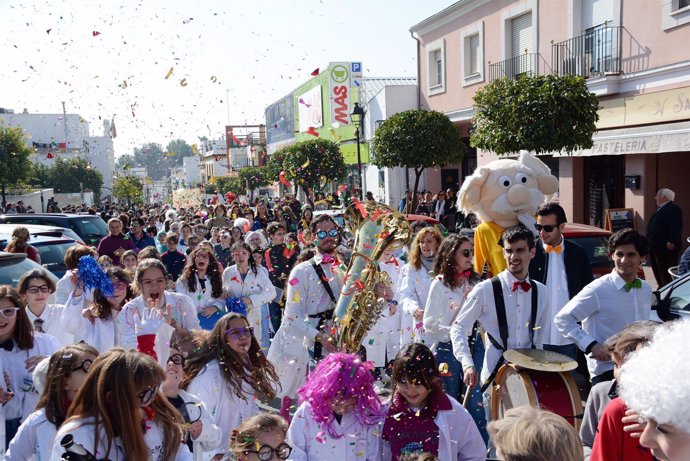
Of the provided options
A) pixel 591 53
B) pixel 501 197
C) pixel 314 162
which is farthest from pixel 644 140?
pixel 314 162

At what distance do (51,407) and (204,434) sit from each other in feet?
2.57

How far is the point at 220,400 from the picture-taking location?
402cm

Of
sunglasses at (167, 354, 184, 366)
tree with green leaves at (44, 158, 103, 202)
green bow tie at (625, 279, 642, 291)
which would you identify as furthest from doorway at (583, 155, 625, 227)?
tree with green leaves at (44, 158, 103, 202)

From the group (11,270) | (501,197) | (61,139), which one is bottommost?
(11,270)

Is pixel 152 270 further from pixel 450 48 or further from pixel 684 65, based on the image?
pixel 450 48

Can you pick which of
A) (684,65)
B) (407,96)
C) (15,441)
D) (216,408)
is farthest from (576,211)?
(15,441)

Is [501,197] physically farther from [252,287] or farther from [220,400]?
[220,400]

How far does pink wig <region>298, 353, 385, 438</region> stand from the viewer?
10.9 feet

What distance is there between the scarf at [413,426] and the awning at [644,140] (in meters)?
11.3

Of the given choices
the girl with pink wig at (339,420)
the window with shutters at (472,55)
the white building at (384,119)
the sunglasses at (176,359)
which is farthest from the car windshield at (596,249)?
the white building at (384,119)

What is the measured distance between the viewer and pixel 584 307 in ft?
14.1

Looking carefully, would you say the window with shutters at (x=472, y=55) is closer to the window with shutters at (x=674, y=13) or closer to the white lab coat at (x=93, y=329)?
the window with shutters at (x=674, y=13)

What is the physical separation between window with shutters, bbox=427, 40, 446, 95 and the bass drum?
68.4ft

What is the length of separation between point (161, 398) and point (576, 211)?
631 inches
